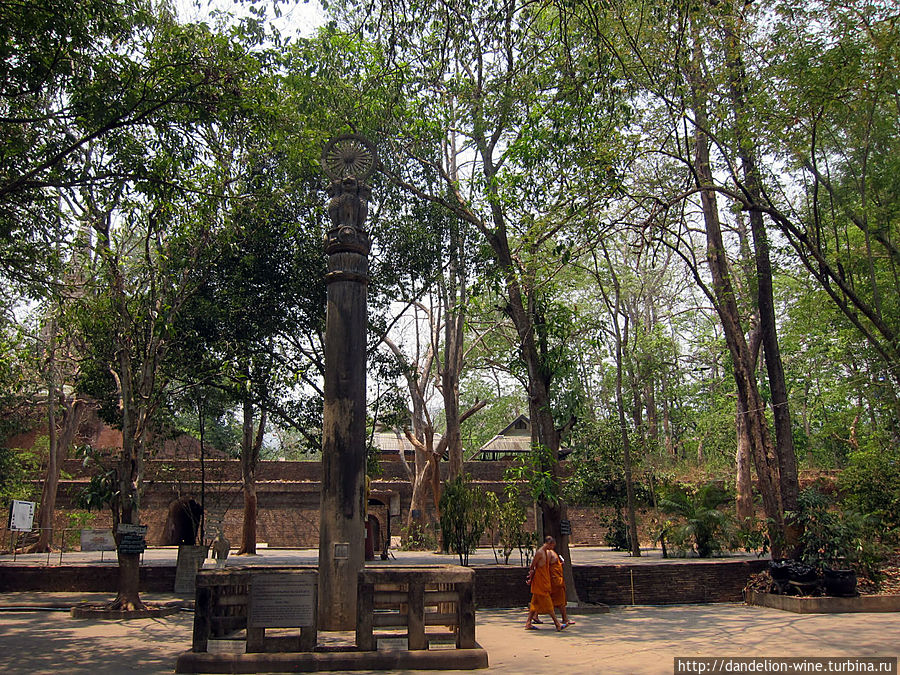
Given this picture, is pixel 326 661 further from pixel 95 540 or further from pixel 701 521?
pixel 95 540

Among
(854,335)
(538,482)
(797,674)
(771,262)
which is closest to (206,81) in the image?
(538,482)

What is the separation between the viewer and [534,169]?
1166 centimetres

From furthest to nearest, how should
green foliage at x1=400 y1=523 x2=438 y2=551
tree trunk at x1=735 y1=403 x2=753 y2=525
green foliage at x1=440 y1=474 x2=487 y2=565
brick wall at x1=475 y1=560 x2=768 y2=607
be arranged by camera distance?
green foliage at x1=400 y1=523 x2=438 y2=551
tree trunk at x1=735 y1=403 x2=753 y2=525
green foliage at x1=440 y1=474 x2=487 y2=565
brick wall at x1=475 y1=560 x2=768 y2=607

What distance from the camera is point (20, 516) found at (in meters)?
15.4

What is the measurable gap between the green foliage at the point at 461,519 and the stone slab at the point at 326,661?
669 cm

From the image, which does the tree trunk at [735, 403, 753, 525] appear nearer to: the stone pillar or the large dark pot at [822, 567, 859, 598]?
the large dark pot at [822, 567, 859, 598]

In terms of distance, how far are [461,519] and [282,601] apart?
23.7 ft

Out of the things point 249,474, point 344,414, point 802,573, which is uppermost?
point 344,414

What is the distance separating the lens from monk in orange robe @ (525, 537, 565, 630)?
961cm

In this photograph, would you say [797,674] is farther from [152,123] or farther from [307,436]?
[307,436]

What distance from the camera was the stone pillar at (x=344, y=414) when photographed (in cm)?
797

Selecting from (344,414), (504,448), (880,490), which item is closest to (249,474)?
(344,414)

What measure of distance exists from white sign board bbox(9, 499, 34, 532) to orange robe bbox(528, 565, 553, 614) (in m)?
11.7

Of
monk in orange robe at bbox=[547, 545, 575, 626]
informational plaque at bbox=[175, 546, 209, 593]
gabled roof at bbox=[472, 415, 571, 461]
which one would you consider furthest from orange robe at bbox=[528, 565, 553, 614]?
gabled roof at bbox=[472, 415, 571, 461]
